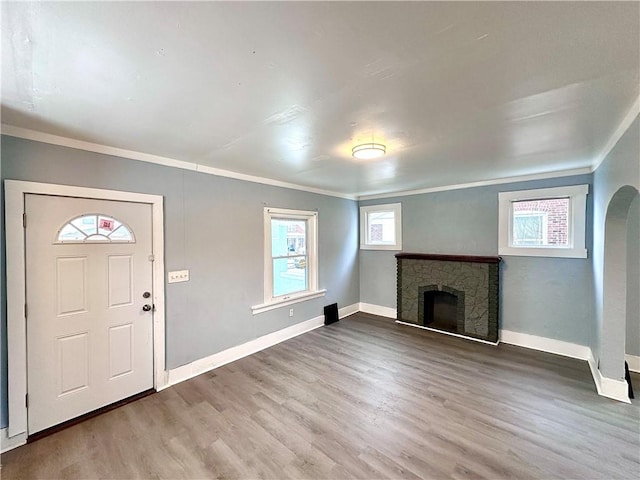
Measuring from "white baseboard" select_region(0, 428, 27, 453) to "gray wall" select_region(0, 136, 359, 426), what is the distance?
8 cm

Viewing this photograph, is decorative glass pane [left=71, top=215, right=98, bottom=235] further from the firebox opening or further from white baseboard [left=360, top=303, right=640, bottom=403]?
white baseboard [left=360, top=303, right=640, bottom=403]

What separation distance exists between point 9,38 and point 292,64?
124 cm

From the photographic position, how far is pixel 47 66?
1.35 metres

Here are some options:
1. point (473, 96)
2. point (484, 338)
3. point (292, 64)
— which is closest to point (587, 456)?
point (484, 338)

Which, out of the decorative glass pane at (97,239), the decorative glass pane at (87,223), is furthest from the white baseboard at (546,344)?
the decorative glass pane at (87,223)

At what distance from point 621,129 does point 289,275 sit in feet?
13.3

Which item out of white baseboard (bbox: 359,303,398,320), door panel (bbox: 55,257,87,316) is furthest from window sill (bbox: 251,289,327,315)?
door panel (bbox: 55,257,87,316)

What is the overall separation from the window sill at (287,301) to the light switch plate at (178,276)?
1072mm

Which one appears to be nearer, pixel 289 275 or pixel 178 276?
pixel 178 276

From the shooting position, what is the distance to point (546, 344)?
3.78 m

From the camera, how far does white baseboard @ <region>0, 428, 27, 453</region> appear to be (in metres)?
2.03

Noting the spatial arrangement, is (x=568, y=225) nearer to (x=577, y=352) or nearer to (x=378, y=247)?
(x=577, y=352)

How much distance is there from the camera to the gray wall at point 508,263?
3.57 metres

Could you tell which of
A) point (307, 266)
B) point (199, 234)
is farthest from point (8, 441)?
point (307, 266)
